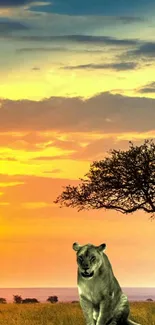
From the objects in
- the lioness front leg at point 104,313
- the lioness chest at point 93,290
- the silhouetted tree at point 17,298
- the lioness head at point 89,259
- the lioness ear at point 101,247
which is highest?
the silhouetted tree at point 17,298

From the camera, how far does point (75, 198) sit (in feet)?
148

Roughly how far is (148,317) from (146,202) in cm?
1441

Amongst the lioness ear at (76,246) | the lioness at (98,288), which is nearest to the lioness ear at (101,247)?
the lioness at (98,288)

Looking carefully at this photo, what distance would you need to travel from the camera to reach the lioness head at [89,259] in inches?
693

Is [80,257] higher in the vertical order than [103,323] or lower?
higher

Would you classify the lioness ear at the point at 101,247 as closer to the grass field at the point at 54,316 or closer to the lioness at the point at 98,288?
the lioness at the point at 98,288

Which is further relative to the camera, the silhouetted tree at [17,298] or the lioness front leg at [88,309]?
the silhouetted tree at [17,298]

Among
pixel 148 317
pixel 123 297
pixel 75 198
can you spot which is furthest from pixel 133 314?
pixel 75 198

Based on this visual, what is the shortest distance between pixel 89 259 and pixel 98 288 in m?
0.73

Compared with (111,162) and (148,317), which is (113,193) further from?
(148,317)

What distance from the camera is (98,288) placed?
58.7ft

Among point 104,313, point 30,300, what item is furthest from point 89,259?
point 30,300

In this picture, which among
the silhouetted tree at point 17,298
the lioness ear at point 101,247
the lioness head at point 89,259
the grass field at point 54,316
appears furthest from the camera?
the silhouetted tree at point 17,298

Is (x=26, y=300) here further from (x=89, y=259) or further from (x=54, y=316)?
(x=89, y=259)
